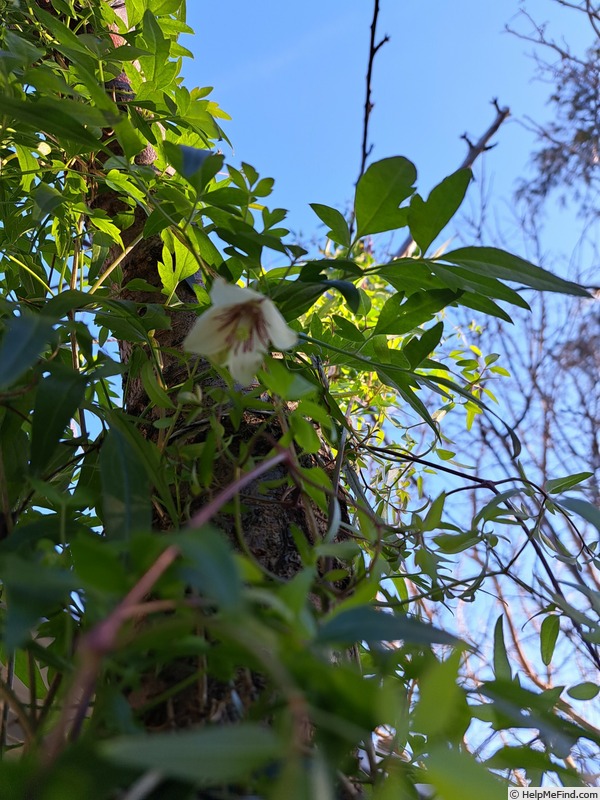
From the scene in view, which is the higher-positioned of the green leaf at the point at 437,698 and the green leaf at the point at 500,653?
the green leaf at the point at 500,653

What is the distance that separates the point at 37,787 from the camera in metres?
0.26

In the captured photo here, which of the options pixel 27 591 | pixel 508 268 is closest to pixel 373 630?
pixel 27 591

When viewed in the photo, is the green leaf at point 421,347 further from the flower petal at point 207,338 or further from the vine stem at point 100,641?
the vine stem at point 100,641

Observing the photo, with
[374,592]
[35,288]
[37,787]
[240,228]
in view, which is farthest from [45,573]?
[35,288]

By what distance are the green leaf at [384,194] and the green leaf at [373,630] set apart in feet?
1.18

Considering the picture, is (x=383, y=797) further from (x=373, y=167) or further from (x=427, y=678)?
(x=373, y=167)

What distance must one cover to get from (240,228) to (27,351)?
0.23 meters

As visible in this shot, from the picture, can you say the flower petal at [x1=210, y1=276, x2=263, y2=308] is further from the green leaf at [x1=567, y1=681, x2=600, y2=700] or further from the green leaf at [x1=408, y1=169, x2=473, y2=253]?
the green leaf at [x1=567, y1=681, x2=600, y2=700]

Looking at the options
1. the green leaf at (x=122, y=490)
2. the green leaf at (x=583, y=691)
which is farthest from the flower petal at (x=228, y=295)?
the green leaf at (x=583, y=691)

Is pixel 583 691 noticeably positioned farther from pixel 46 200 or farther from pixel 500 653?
pixel 46 200

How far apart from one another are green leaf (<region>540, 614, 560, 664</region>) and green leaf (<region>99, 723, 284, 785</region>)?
1.47 ft

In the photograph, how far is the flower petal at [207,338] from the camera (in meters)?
0.45

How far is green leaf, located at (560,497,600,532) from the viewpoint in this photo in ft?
1.69

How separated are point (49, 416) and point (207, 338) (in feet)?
0.39
